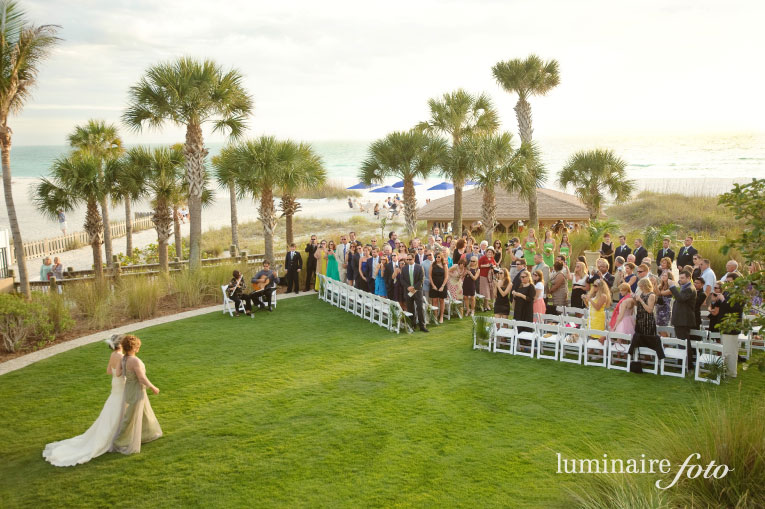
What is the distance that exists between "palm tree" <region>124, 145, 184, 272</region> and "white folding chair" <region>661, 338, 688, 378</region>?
18.2 m

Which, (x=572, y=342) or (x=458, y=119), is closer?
(x=572, y=342)

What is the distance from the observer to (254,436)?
8.19 metres

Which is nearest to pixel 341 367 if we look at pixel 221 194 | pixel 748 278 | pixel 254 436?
pixel 254 436

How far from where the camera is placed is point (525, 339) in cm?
1206

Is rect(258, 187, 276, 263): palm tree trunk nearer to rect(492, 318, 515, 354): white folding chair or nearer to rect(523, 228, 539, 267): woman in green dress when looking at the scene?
rect(523, 228, 539, 267): woman in green dress

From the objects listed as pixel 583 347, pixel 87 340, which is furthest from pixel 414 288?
pixel 87 340

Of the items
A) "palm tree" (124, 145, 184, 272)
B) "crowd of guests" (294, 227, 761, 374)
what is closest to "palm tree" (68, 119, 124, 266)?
"palm tree" (124, 145, 184, 272)

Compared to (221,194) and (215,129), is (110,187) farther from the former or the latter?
(221,194)

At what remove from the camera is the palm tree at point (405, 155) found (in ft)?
79.0

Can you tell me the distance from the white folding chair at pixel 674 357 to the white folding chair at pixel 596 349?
1.01 meters

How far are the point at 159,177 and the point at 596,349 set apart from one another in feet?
59.7

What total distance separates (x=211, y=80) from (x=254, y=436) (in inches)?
609

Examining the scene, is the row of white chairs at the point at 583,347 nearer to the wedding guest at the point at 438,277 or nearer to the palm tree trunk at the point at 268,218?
the wedding guest at the point at 438,277

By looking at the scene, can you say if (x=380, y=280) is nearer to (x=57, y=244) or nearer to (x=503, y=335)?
(x=503, y=335)
